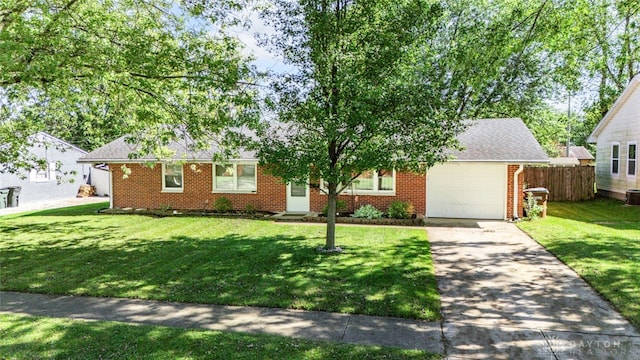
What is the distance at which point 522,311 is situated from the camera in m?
6.40

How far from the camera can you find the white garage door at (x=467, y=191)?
1539 centimetres

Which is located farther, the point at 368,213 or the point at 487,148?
the point at 487,148

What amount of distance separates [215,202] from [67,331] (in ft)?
38.9

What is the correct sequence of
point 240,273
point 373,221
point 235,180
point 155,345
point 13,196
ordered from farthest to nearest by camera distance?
point 13,196
point 235,180
point 373,221
point 240,273
point 155,345

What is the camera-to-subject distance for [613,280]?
303 inches

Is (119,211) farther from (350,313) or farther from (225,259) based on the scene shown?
(350,313)

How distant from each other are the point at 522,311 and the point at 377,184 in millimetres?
10183

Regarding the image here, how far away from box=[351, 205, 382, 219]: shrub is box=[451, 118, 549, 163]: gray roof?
3453 millimetres

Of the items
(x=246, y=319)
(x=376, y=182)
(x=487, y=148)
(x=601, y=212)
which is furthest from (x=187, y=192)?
(x=601, y=212)

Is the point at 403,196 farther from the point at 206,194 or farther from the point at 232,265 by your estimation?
the point at 232,265

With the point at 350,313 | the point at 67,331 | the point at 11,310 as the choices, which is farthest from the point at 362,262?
the point at 11,310

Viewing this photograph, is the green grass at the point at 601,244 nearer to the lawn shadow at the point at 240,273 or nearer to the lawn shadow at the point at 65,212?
the lawn shadow at the point at 240,273

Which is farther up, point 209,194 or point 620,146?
point 620,146

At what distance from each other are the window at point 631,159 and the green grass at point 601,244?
7.36ft
